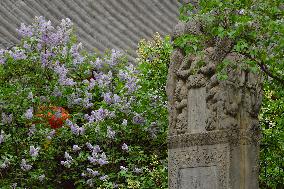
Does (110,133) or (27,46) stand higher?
(27,46)

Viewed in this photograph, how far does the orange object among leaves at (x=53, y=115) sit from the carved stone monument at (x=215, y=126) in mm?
2747

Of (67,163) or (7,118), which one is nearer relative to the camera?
(67,163)

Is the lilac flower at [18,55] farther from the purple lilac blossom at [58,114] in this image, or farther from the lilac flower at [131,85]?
the lilac flower at [131,85]

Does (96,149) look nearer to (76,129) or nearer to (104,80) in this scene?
(76,129)

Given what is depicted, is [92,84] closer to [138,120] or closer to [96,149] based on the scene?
[138,120]

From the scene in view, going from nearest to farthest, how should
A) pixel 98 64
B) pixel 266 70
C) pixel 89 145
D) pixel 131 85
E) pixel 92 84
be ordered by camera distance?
pixel 266 70, pixel 89 145, pixel 131 85, pixel 92 84, pixel 98 64

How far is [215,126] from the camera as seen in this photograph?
6.12m

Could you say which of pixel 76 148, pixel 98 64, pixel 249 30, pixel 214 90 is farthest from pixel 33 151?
pixel 249 30

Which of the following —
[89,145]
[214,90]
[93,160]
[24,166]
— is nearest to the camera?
[214,90]

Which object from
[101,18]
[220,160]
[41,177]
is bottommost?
[220,160]

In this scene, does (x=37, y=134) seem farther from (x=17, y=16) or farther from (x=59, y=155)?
(x=17, y=16)

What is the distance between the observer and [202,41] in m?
6.14

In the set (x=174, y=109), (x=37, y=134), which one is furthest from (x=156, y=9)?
(x=174, y=109)

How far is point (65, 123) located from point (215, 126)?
3.35 meters
